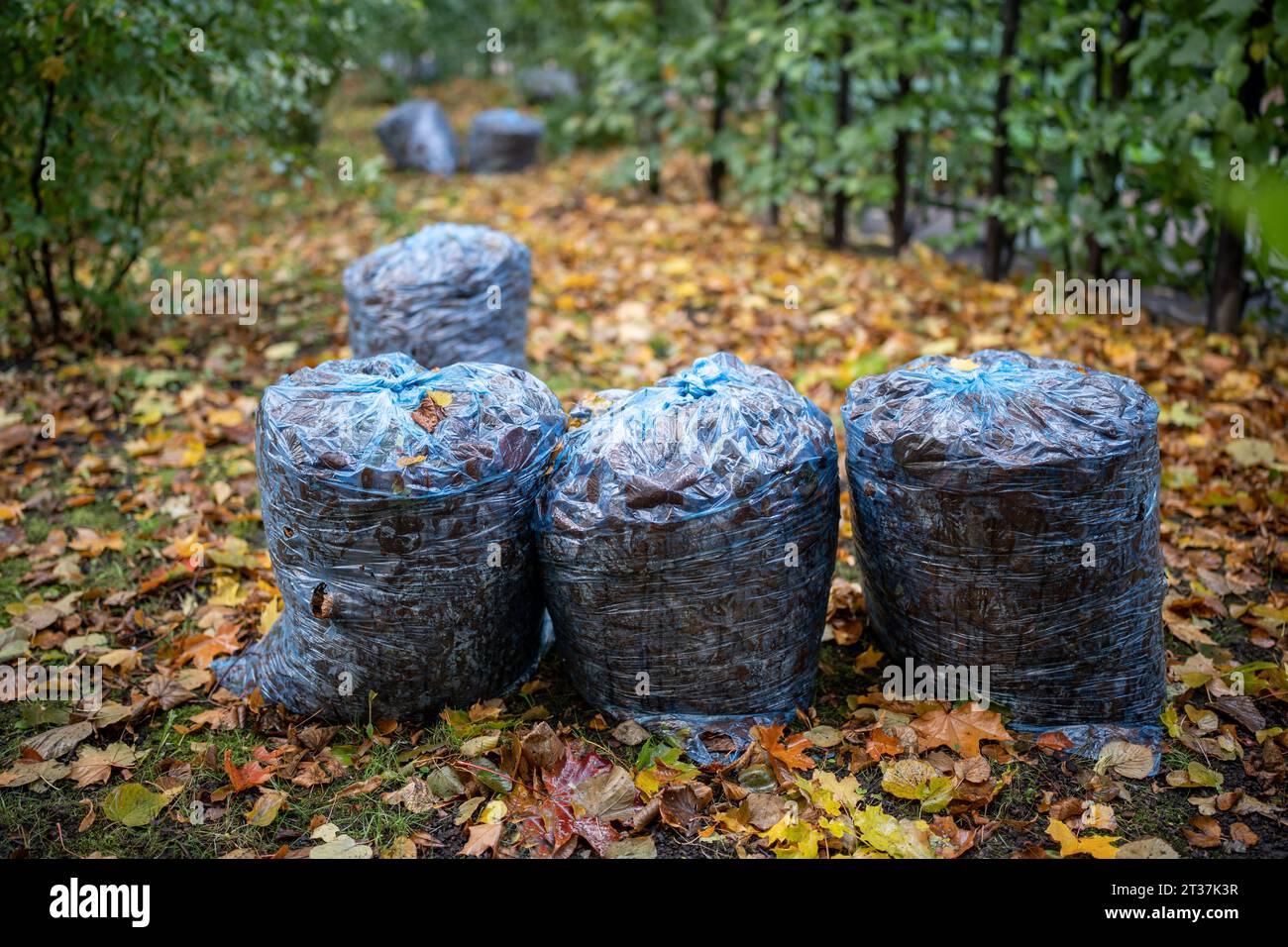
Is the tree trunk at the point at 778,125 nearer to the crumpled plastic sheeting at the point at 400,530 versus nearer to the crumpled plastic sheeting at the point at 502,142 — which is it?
the crumpled plastic sheeting at the point at 502,142

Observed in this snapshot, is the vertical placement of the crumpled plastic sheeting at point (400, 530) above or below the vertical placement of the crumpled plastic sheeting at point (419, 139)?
below

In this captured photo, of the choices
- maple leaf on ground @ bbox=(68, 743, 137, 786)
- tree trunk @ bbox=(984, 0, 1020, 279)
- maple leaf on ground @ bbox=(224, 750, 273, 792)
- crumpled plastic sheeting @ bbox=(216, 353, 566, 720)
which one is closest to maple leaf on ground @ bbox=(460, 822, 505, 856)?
→ crumpled plastic sheeting @ bbox=(216, 353, 566, 720)

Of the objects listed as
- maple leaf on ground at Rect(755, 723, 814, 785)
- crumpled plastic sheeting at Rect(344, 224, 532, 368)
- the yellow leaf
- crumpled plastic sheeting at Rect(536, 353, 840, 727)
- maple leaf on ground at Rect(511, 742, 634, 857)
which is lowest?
maple leaf on ground at Rect(511, 742, 634, 857)

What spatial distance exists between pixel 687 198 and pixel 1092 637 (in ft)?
20.2

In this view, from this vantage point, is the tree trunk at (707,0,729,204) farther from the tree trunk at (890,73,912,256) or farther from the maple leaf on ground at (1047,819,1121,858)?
the maple leaf on ground at (1047,819,1121,858)

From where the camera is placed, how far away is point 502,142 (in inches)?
358

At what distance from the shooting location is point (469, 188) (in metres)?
8.59

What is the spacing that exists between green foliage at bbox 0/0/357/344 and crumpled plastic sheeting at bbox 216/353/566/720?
2698 millimetres

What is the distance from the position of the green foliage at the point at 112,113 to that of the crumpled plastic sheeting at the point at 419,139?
12.3 feet

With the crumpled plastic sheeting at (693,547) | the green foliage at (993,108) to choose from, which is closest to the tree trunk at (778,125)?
the green foliage at (993,108)

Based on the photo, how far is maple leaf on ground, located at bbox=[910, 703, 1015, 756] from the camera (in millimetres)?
2461

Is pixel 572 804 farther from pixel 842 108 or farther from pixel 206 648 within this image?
pixel 842 108

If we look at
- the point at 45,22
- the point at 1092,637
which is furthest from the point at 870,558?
the point at 45,22

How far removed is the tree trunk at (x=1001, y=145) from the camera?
5.39 metres
